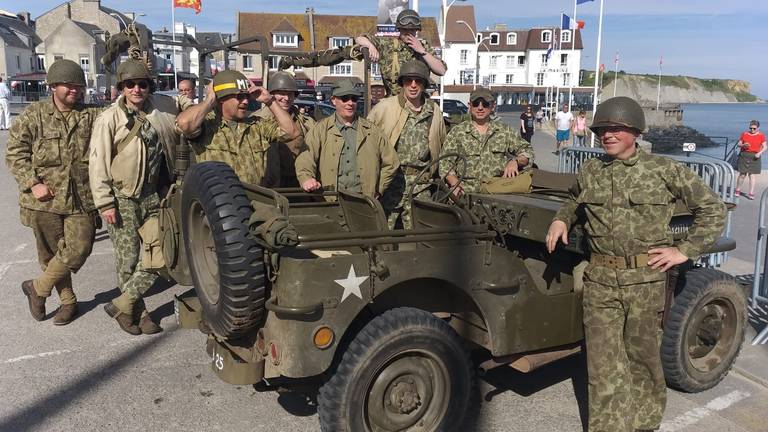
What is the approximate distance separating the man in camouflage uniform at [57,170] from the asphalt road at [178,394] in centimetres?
67

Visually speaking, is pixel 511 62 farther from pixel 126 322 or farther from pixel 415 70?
pixel 126 322

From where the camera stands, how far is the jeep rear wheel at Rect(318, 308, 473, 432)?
10.6ft

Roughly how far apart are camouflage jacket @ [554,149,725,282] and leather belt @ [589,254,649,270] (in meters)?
0.02

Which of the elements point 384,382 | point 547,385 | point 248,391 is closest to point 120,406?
point 248,391

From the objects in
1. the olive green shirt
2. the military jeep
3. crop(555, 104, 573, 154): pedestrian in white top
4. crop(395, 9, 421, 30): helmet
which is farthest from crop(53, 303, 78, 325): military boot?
crop(555, 104, 573, 154): pedestrian in white top

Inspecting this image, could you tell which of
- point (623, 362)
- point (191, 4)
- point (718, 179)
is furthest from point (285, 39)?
point (623, 362)

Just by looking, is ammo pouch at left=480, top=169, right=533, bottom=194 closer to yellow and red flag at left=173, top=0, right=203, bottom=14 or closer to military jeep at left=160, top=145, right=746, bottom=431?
military jeep at left=160, top=145, right=746, bottom=431

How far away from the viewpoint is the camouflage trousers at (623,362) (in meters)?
3.44

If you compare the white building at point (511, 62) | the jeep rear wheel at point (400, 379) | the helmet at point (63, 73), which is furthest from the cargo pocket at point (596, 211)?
the white building at point (511, 62)

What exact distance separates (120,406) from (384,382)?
1783 millimetres

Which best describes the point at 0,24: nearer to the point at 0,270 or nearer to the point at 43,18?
the point at 43,18

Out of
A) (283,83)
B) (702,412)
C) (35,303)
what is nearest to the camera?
(702,412)

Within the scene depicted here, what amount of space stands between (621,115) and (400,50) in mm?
2989

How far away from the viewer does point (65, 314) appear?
5508 millimetres
